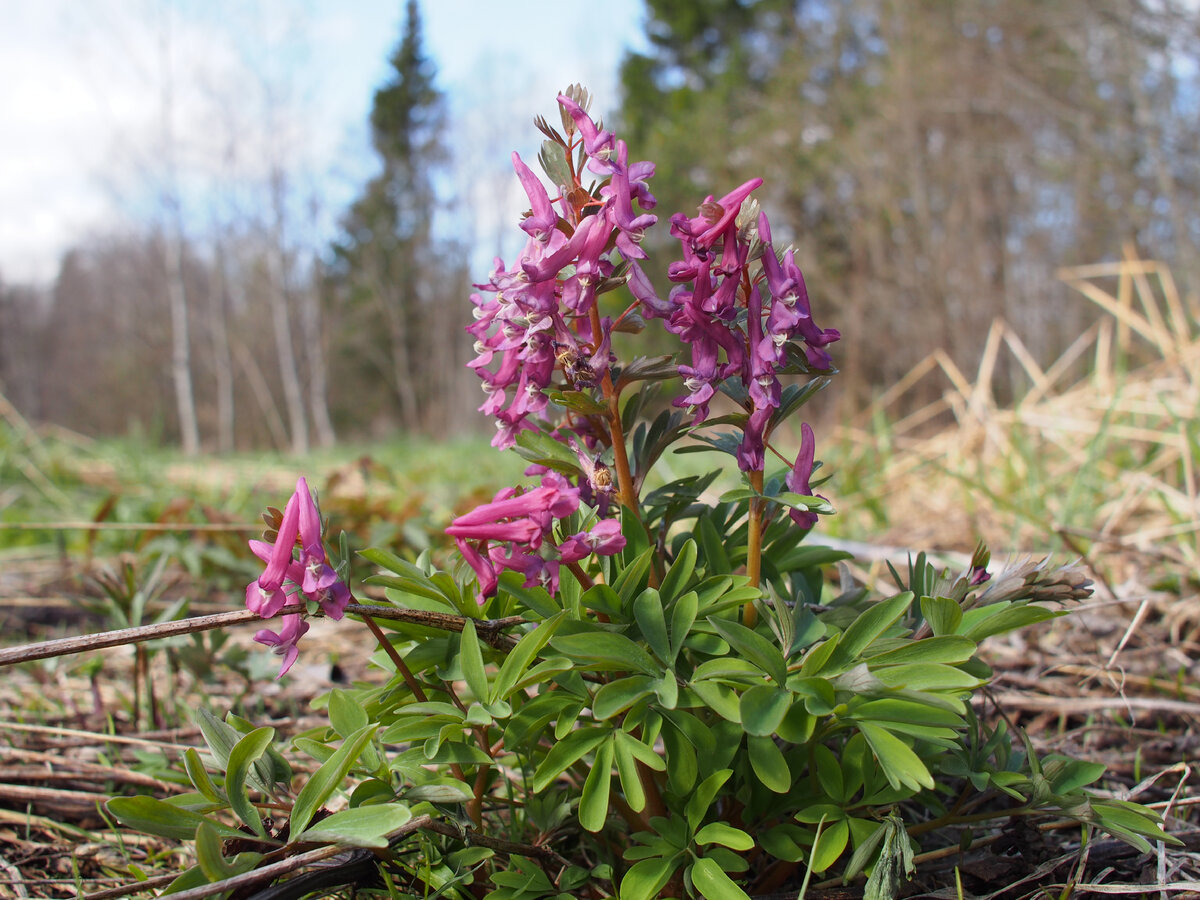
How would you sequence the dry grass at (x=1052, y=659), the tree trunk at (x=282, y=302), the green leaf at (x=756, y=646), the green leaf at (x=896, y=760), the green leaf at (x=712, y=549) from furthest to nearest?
the tree trunk at (x=282, y=302) < the dry grass at (x=1052, y=659) < the green leaf at (x=712, y=549) < the green leaf at (x=756, y=646) < the green leaf at (x=896, y=760)

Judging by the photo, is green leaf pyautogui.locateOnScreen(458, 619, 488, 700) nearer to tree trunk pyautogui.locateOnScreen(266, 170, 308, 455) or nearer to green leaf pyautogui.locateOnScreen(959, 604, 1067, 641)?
green leaf pyautogui.locateOnScreen(959, 604, 1067, 641)

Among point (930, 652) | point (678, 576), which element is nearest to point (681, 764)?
point (678, 576)

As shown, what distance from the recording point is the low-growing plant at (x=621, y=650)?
3.33ft

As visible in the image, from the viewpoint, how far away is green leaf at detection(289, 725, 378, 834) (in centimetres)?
100

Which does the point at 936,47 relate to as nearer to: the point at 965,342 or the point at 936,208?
the point at 936,208

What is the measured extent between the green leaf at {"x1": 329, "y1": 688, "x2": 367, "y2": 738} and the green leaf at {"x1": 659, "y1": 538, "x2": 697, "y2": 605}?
50 centimetres

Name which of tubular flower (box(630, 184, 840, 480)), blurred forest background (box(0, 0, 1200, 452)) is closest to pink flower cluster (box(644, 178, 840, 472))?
tubular flower (box(630, 184, 840, 480))

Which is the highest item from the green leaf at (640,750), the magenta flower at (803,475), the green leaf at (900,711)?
the magenta flower at (803,475)

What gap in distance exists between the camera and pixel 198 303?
4022cm

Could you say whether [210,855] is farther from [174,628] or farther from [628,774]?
[628,774]

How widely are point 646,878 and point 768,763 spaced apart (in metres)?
0.25

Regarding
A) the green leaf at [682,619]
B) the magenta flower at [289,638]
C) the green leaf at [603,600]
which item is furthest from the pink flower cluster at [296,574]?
the green leaf at [682,619]

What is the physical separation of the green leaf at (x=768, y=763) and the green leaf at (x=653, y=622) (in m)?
0.17

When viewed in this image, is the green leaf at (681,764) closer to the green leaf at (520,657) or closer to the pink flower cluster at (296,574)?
the green leaf at (520,657)
